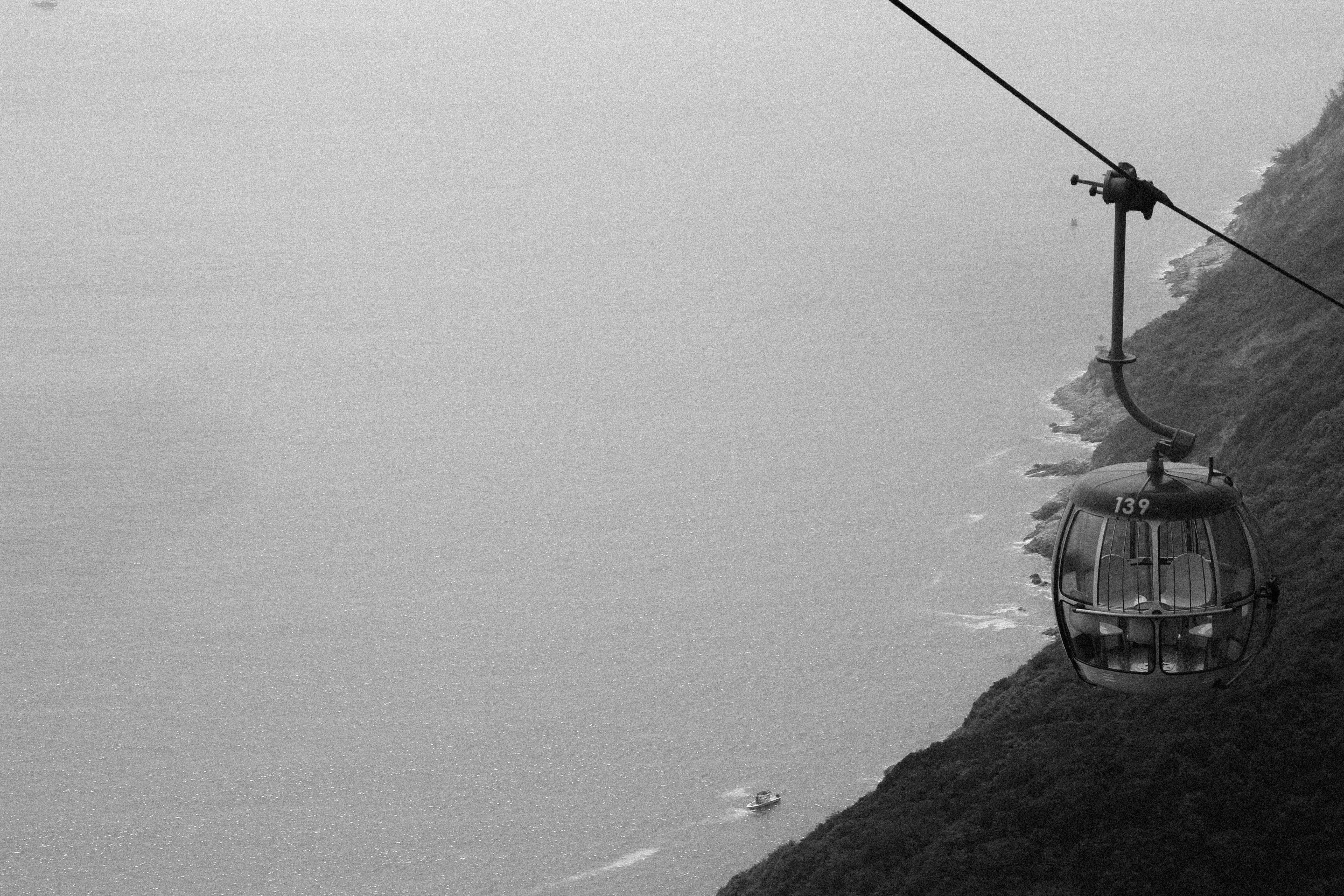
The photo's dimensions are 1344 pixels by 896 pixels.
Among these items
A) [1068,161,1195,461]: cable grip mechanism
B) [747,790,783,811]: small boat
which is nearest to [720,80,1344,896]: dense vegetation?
[1068,161,1195,461]: cable grip mechanism

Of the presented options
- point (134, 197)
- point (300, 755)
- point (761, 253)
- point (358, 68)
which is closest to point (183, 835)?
point (300, 755)

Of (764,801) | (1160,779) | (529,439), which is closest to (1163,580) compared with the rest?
(1160,779)

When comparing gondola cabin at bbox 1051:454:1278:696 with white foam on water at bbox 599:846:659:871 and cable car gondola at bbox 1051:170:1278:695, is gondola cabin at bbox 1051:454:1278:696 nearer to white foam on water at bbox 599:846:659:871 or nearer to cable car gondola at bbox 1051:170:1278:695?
cable car gondola at bbox 1051:170:1278:695

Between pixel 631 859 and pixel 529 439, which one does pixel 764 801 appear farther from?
pixel 529 439

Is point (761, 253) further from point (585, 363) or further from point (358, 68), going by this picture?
point (358, 68)

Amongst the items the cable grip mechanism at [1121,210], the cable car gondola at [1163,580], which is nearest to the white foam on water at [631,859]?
the cable car gondola at [1163,580]

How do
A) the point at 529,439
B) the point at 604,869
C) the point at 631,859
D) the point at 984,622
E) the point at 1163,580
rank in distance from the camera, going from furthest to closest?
1. the point at 529,439
2. the point at 984,622
3. the point at 631,859
4. the point at 604,869
5. the point at 1163,580
